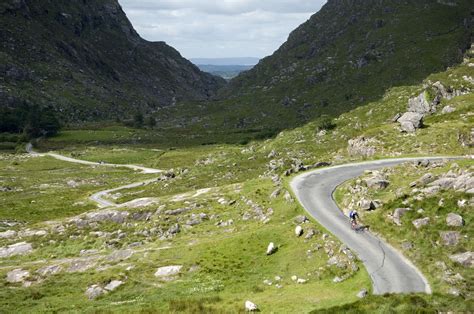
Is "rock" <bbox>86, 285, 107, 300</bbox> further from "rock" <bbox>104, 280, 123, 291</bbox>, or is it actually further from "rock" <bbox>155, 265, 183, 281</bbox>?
"rock" <bbox>155, 265, 183, 281</bbox>

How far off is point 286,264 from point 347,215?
10330mm

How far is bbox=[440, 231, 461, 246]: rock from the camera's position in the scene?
34.2m

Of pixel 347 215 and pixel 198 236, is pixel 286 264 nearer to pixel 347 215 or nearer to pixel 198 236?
pixel 347 215

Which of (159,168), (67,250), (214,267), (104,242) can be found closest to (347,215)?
(214,267)

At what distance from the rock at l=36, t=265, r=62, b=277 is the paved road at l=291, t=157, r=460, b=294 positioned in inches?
1088

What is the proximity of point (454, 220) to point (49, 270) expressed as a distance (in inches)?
1599

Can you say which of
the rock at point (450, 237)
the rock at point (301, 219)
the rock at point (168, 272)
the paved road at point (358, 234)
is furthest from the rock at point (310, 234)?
the rock at point (168, 272)

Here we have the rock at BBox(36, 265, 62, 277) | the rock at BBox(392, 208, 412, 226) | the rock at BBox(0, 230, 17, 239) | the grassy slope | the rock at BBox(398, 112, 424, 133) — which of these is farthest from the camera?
the rock at BBox(398, 112, 424, 133)

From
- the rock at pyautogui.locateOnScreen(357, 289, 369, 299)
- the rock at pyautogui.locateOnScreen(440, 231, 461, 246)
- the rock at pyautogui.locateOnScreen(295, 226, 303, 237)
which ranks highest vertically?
the rock at pyautogui.locateOnScreen(440, 231, 461, 246)

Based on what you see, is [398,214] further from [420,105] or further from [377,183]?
[420,105]

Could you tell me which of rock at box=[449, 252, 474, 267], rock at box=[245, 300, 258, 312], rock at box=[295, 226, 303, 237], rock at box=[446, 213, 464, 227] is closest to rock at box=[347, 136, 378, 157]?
rock at box=[295, 226, 303, 237]

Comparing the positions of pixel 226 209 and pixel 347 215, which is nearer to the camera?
pixel 347 215

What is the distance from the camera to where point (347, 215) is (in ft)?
149

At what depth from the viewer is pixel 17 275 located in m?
48.9
